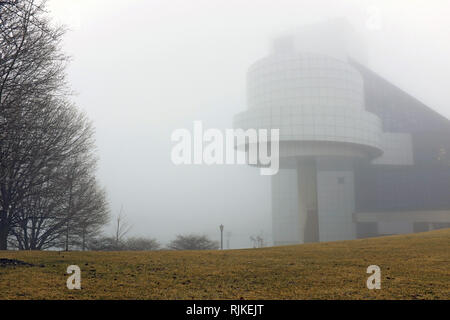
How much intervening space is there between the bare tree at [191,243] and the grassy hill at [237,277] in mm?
43938

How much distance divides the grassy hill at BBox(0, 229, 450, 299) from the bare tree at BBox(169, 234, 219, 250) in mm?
43938

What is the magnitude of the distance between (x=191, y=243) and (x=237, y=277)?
49429mm

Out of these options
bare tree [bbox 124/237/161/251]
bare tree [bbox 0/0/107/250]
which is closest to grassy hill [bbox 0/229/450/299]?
bare tree [bbox 0/0/107/250]

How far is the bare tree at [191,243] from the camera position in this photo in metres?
60.8

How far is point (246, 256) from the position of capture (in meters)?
18.1

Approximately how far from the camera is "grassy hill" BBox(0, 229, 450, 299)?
1021 cm

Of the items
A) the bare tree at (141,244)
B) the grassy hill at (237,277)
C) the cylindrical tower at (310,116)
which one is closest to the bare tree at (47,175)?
the grassy hill at (237,277)

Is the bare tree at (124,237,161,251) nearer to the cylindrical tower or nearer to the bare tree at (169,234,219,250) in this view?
the bare tree at (169,234,219,250)

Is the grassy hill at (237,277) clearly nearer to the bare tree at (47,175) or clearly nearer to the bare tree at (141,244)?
the bare tree at (47,175)

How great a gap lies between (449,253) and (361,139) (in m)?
66.3
